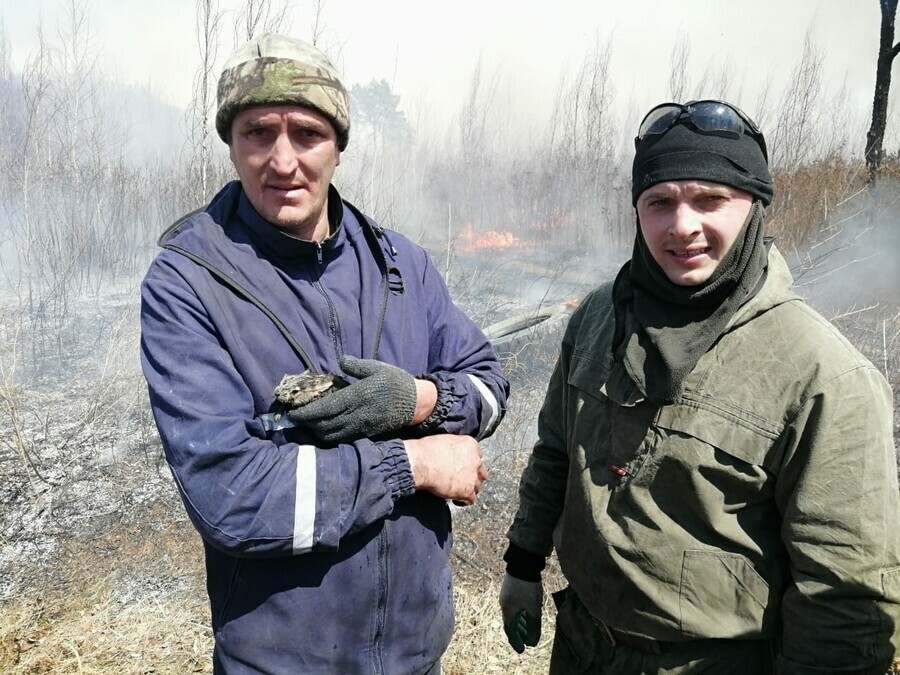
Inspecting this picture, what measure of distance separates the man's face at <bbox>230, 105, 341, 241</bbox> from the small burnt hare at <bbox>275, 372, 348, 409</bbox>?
1.47 ft

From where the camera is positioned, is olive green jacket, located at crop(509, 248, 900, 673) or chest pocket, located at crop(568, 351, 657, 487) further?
chest pocket, located at crop(568, 351, 657, 487)

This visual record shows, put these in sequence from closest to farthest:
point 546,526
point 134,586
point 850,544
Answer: point 850,544
point 546,526
point 134,586

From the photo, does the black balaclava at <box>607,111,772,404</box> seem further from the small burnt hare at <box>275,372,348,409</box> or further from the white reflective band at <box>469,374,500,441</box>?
the small burnt hare at <box>275,372,348,409</box>

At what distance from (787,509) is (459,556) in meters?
3.03

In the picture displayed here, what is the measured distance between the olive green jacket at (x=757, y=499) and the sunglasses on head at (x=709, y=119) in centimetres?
35

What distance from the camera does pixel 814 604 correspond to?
1345 millimetres

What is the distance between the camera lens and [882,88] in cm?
1116

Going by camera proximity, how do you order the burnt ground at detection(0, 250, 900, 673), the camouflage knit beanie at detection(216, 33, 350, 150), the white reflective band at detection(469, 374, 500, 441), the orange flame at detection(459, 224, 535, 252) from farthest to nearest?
the orange flame at detection(459, 224, 535, 252) < the burnt ground at detection(0, 250, 900, 673) < the white reflective band at detection(469, 374, 500, 441) < the camouflage knit beanie at detection(216, 33, 350, 150)

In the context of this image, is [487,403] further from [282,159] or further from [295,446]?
[282,159]

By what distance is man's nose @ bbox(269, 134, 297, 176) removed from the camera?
1.58 meters

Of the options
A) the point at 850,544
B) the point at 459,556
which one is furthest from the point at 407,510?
the point at 459,556

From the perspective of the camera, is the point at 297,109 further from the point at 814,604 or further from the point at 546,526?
the point at 814,604

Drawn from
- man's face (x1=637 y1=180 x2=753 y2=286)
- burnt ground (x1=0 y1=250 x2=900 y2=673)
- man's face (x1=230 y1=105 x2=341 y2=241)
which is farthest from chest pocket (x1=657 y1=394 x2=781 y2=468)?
burnt ground (x1=0 y1=250 x2=900 y2=673)

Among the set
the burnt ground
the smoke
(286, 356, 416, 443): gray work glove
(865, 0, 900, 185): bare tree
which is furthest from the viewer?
(865, 0, 900, 185): bare tree
